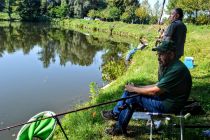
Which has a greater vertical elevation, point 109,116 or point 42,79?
point 109,116

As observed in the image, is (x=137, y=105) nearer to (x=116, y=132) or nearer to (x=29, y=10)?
(x=116, y=132)

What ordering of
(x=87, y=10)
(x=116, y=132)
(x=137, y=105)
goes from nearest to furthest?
1. (x=137, y=105)
2. (x=116, y=132)
3. (x=87, y=10)

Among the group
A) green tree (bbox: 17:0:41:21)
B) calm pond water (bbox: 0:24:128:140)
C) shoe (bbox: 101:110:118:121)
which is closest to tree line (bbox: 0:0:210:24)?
green tree (bbox: 17:0:41:21)

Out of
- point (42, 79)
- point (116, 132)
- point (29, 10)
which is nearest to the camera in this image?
point (116, 132)

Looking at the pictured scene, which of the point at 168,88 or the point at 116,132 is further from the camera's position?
the point at 116,132

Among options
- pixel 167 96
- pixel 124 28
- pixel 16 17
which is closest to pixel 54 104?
pixel 167 96

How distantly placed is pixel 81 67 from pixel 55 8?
6336 centimetres

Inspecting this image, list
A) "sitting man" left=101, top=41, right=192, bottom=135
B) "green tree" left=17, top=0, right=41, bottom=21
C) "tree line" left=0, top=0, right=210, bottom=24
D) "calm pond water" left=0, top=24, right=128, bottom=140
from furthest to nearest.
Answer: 1. "green tree" left=17, top=0, right=41, bottom=21
2. "tree line" left=0, top=0, right=210, bottom=24
3. "calm pond water" left=0, top=24, right=128, bottom=140
4. "sitting man" left=101, top=41, right=192, bottom=135

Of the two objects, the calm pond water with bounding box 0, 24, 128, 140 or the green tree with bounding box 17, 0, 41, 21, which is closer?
the calm pond water with bounding box 0, 24, 128, 140

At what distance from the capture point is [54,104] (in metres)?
12.8

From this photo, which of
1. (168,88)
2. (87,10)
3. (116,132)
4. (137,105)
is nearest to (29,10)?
(87,10)

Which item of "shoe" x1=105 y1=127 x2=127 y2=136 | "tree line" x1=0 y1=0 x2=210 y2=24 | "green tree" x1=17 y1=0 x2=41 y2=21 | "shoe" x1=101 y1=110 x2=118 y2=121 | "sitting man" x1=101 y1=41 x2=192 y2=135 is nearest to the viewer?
"sitting man" x1=101 y1=41 x2=192 y2=135

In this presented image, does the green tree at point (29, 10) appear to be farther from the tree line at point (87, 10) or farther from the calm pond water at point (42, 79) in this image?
the calm pond water at point (42, 79)

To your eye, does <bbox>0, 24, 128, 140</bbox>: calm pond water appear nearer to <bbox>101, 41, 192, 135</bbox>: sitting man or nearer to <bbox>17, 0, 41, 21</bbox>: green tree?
<bbox>101, 41, 192, 135</bbox>: sitting man
